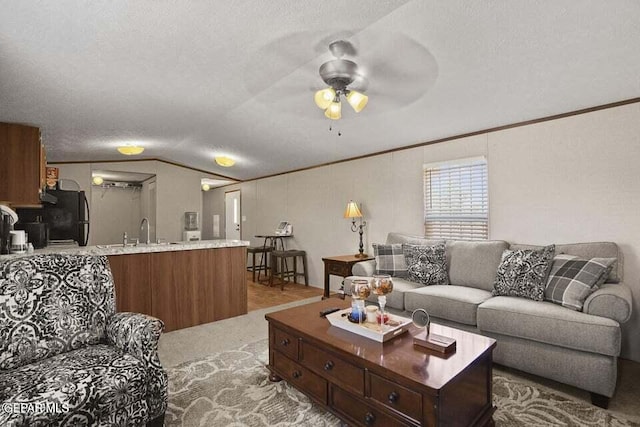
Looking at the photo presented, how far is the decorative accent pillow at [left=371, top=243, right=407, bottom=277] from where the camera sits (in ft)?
12.0

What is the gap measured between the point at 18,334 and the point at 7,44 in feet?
5.56

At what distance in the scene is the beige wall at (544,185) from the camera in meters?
2.72

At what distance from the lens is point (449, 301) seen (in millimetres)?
2807

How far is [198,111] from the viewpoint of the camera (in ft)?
11.7

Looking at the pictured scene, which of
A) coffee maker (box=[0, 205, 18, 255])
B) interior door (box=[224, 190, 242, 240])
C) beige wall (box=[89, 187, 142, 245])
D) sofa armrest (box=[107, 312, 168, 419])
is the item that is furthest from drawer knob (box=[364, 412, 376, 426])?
beige wall (box=[89, 187, 142, 245])

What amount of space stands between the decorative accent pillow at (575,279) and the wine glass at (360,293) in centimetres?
153

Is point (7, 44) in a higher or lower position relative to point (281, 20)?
lower

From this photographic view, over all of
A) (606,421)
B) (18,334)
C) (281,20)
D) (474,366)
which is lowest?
(606,421)

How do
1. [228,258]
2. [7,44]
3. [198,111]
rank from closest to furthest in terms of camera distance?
1. [7,44]
2. [198,111]
3. [228,258]

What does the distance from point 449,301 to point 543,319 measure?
0.70 m

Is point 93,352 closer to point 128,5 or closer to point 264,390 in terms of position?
point 264,390

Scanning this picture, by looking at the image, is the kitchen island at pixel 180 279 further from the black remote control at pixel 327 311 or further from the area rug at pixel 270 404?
the black remote control at pixel 327 311

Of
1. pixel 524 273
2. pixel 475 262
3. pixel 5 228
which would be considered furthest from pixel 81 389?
pixel 475 262

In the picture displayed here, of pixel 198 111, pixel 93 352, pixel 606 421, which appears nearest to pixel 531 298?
pixel 606 421
